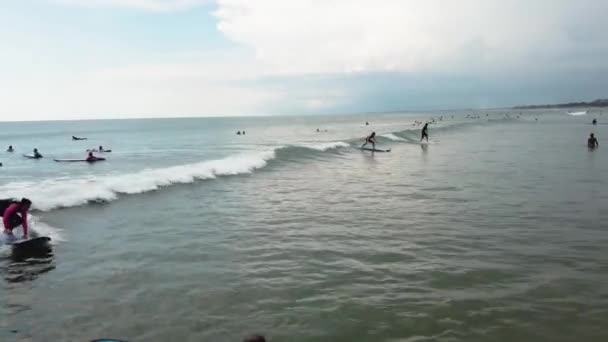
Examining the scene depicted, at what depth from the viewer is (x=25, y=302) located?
9055 millimetres

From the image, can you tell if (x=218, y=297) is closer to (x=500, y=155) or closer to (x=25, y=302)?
(x=25, y=302)

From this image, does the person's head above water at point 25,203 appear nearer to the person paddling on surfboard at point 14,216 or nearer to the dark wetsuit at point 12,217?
the person paddling on surfboard at point 14,216

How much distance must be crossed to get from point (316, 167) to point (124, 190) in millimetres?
14090

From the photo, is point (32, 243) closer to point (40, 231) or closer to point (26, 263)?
point (26, 263)

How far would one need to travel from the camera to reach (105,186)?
21922mm

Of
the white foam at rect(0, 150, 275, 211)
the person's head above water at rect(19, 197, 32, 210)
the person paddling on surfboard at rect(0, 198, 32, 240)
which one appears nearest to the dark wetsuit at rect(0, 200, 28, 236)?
the person paddling on surfboard at rect(0, 198, 32, 240)

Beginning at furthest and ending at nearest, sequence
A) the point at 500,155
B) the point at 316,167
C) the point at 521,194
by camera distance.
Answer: the point at 500,155
the point at 316,167
the point at 521,194

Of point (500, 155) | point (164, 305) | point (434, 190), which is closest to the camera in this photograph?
point (164, 305)

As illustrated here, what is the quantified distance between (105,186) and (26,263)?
10851 mm

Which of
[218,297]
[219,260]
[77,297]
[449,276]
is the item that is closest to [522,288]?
[449,276]

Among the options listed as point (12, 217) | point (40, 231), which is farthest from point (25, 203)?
point (40, 231)

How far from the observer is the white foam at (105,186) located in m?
19.5

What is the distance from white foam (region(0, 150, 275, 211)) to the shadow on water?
668cm

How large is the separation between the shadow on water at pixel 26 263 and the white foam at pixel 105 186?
668cm
